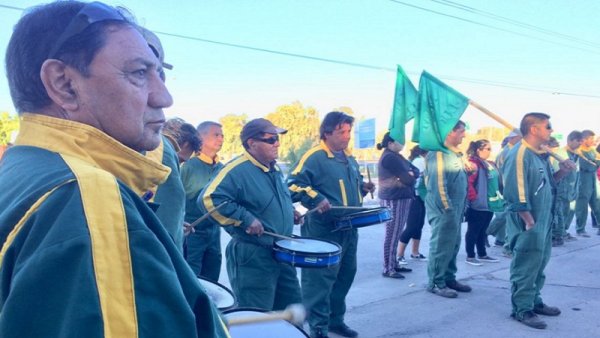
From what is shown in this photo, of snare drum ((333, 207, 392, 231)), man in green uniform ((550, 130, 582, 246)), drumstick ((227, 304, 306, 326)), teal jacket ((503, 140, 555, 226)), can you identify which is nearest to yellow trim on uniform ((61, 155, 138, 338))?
drumstick ((227, 304, 306, 326))

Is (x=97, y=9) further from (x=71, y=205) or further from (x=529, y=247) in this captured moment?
(x=529, y=247)

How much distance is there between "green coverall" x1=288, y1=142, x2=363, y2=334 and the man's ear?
3.82 metres

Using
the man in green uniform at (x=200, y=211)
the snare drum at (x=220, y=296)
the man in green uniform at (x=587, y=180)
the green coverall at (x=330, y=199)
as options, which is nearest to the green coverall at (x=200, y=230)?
the man in green uniform at (x=200, y=211)

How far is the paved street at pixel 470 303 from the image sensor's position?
192 inches

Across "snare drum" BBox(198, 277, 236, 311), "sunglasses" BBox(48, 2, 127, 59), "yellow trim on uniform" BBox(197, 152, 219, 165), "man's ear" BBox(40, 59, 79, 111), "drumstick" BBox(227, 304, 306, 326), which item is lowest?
"snare drum" BBox(198, 277, 236, 311)

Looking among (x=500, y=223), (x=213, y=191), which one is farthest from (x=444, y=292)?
(x=500, y=223)

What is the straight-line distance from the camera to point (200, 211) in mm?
5277

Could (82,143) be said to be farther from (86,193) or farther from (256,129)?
(256,129)

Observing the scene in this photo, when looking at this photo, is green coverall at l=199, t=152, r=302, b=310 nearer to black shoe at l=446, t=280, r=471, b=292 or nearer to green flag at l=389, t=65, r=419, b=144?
black shoe at l=446, t=280, r=471, b=292

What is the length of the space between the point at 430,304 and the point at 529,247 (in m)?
1.33

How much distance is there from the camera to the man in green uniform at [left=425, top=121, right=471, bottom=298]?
6074 millimetres

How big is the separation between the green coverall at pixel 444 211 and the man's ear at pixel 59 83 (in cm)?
548

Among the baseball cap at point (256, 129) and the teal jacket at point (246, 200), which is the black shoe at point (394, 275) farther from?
the baseball cap at point (256, 129)

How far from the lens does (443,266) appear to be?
606 cm
